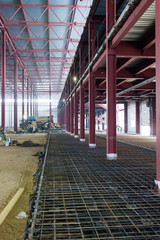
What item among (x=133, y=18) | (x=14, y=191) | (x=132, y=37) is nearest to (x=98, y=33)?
(x=132, y=37)

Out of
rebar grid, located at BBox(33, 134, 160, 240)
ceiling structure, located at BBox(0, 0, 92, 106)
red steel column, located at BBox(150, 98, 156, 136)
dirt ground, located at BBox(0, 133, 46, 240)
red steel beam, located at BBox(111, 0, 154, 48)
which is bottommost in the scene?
dirt ground, located at BBox(0, 133, 46, 240)

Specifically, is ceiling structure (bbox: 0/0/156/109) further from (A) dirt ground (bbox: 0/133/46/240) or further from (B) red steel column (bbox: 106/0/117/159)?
(A) dirt ground (bbox: 0/133/46/240)

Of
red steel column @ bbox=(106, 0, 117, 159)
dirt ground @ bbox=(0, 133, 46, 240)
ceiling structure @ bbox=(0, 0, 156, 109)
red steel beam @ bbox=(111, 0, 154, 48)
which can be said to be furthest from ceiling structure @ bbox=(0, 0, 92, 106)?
dirt ground @ bbox=(0, 133, 46, 240)

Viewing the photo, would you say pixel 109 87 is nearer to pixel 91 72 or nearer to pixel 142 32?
pixel 142 32

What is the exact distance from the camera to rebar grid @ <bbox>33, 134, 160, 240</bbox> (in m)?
2.70

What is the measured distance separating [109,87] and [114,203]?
522cm

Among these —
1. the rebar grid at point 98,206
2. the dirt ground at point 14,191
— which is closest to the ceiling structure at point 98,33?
the rebar grid at point 98,206

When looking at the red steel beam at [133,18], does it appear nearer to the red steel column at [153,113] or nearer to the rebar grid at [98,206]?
the rebar grid at [98,206]

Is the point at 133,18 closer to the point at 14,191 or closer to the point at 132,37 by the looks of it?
the point at 132,37

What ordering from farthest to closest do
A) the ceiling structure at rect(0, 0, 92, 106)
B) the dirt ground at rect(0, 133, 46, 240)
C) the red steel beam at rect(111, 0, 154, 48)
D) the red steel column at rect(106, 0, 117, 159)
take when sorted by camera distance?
A: 1. the ceiling structure at rect(0, 0, 92, 106)
2. the red steel column at rect(106, 0, 117, 159)
3. the red steel beam at rect(111, 0, 154, 48)
4. the dirt ground at rect(0, 133, 46, 240)

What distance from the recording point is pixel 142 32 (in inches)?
301

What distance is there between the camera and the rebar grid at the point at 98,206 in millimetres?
2701

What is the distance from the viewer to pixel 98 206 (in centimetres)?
347

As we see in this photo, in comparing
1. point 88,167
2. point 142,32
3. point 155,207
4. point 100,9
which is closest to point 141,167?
point 88,167
